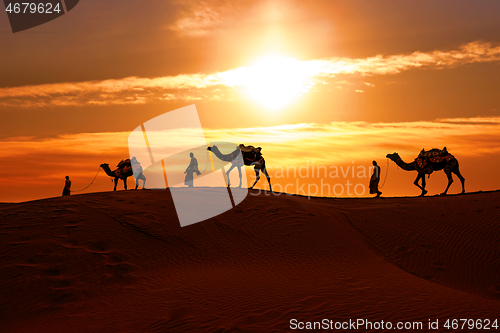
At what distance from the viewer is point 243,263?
14.9 meters

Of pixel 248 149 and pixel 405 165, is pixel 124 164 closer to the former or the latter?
pixel 248 149

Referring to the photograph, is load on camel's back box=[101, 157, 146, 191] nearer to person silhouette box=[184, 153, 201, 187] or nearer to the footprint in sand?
person silhouette box=[184, 153, 201, 187]

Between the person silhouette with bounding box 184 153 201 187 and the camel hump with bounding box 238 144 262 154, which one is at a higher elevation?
the camel hump with bounding box 238 144 262 154

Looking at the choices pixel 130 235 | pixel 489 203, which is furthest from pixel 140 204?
pixel 489 203

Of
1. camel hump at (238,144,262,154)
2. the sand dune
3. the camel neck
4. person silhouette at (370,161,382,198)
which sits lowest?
the sand dune

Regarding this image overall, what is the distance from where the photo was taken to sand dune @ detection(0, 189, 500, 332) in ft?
32.3

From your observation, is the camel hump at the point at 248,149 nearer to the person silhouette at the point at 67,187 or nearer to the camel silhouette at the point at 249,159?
the camel silhouette at the point at 249,159

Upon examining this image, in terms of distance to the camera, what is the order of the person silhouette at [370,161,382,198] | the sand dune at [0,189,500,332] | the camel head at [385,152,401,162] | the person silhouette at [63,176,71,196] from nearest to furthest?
the sand dune at [0,189,500,332] → the person silhouette at [63,176,71,196] → the person silhouette at [370,161,382,198] → the camel head at [385,152,401,162]

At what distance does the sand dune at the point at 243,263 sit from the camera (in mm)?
9852

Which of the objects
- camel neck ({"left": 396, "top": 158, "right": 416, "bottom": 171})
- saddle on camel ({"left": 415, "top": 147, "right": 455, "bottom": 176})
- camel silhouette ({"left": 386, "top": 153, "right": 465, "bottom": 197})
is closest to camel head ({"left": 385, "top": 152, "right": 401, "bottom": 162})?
camel neck ({"left": 396, "top": 158, "right": 416, "bottom": 171})

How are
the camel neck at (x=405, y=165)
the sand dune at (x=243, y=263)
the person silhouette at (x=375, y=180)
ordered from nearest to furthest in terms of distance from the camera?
the sand dune at (x=243, y=263)
the camel neck at (x=405, y=165)
the person silhouette at (x=375, y=180)

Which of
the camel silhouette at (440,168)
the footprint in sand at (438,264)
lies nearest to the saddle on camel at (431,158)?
the camel silhouette at (440,168)

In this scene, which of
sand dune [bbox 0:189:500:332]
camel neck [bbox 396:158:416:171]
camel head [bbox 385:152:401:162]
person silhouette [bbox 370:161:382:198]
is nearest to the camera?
sand dune [bbox 0:189:500:332]

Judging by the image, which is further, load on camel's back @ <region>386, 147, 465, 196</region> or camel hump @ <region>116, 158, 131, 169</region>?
camel hump @ <region>116, 158, 131, 169</region>
